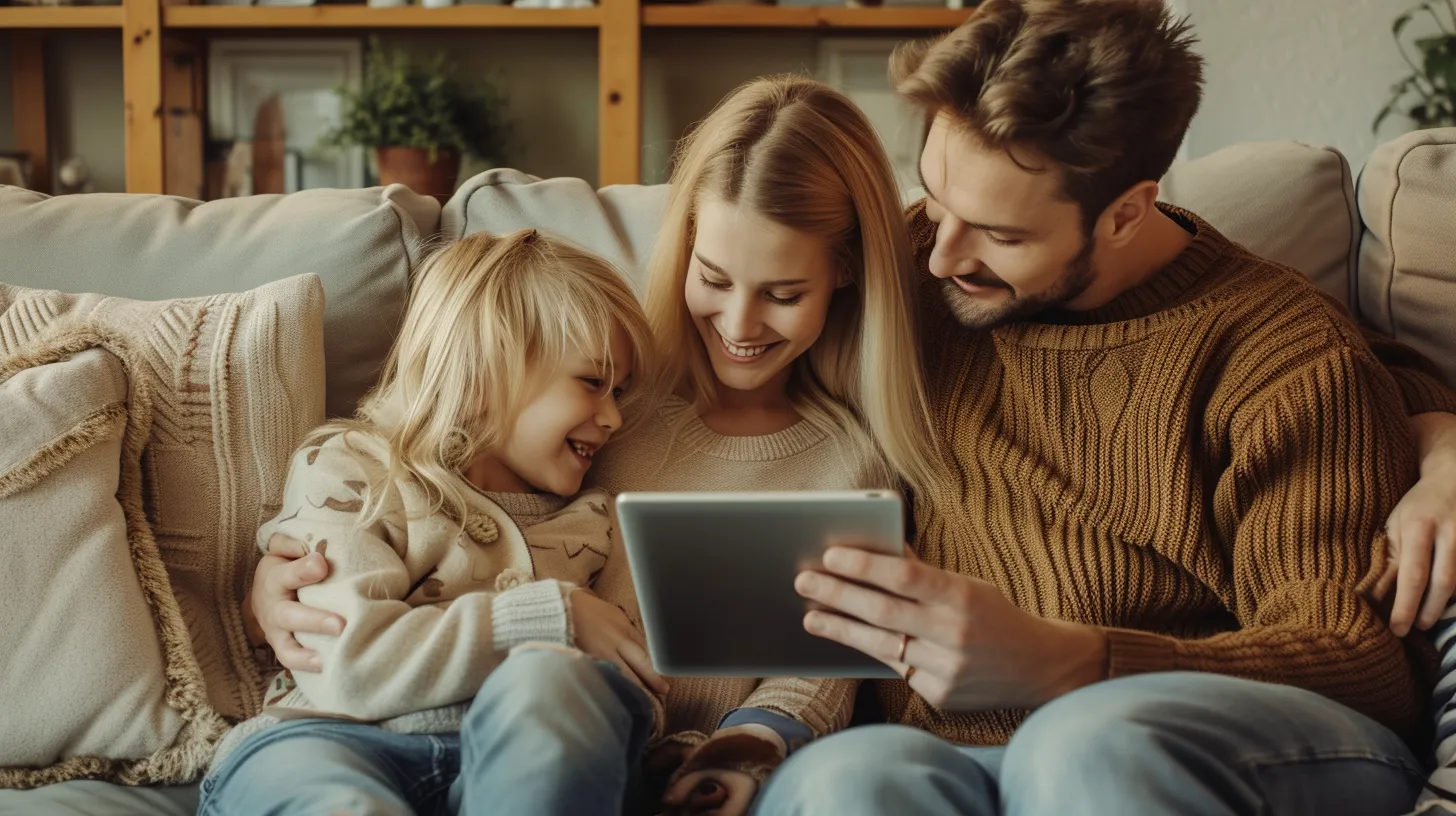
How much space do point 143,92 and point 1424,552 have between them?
266 cm

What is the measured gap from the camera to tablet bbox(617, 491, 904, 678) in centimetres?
92

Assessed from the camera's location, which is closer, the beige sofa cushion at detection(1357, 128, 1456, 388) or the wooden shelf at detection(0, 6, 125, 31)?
the beige sofa cushion at detection(1357, 128, 1456, 388)

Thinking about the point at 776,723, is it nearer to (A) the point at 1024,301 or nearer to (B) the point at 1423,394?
(A) the point at 1024,301

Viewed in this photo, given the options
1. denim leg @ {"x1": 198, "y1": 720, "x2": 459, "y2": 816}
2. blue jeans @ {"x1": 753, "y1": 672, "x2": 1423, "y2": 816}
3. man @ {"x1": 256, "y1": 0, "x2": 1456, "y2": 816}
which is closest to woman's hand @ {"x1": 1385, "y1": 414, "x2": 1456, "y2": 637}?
man @ {"x1": 256, "y1": 0, "x2": 1456, "y2": 816}

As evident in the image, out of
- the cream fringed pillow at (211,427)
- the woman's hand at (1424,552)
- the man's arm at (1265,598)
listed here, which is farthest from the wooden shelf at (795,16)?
the woman's hand at (1424,552)

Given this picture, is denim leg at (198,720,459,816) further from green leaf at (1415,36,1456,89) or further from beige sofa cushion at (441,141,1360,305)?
green leaf at (1415,36,1456,89)

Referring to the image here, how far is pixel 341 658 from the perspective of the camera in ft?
3.62

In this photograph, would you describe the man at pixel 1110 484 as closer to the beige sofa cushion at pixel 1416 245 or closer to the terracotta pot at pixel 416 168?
the beige sofa cushion at pixel 1416 245

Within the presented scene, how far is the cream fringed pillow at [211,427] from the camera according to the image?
1.29 meters

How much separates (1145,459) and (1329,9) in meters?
1.88

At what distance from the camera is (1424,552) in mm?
1105

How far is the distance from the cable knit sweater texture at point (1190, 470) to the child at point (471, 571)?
0.36 m

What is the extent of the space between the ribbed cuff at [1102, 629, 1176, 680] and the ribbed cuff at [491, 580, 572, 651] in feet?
1.50

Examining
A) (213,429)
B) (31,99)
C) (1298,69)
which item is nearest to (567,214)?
(213,429)
